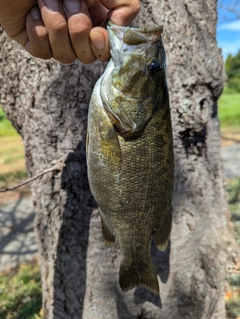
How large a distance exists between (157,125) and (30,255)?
4212 mm

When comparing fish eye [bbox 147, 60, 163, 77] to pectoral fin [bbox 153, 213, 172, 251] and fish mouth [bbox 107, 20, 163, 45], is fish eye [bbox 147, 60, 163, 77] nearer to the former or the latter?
fish mouth [bbox 107, 20, 163, 45]

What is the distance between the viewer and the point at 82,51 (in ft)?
5.31

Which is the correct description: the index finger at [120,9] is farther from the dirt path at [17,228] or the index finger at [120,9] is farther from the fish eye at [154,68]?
the dirt path at [17,228]

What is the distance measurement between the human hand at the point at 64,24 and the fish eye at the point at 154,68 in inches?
7.8

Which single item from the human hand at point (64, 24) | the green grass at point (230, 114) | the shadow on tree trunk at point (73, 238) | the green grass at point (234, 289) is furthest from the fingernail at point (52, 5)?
the green grass at point (230, 114)

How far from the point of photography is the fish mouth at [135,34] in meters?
1.52

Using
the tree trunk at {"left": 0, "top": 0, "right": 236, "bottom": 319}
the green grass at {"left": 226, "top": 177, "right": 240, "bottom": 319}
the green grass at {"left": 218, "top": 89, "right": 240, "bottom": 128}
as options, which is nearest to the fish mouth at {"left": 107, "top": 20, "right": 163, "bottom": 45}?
the tree trunk at {"left": 0, "top": 0, "right": 236, "bottom": 319}

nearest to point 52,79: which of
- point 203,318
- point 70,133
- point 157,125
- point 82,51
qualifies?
point 70,133

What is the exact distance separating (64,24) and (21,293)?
359cm

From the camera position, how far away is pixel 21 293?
167 inches

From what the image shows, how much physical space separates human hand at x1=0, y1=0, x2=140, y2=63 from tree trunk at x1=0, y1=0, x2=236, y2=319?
590 millimetres

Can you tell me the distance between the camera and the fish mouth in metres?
1.52

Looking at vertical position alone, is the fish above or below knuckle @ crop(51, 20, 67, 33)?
below

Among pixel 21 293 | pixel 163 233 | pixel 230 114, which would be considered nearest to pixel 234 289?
pixel 21 293
